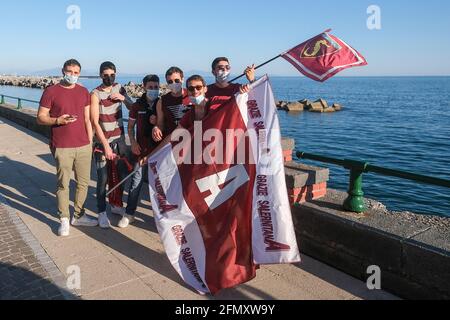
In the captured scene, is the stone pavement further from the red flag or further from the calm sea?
the calm sea

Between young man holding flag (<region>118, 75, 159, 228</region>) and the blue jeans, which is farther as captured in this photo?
the blue jeans

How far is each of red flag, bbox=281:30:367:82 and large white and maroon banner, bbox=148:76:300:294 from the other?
0.43 meters

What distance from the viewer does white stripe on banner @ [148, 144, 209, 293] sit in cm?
402

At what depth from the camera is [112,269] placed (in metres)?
4.27

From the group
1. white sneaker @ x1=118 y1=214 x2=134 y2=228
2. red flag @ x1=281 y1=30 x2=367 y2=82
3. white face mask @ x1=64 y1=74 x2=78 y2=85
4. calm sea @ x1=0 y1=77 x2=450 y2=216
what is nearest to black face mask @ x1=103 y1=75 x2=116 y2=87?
white face mask @ x1=64 y1=74 x2=78 y2=85

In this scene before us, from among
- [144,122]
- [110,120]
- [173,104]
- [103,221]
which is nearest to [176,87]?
[173,104]

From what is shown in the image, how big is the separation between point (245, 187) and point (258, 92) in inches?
40.1

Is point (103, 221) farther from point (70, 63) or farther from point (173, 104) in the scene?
point (70, 63)

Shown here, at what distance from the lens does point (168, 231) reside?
4.22 meters

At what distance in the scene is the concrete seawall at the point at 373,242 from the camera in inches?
135

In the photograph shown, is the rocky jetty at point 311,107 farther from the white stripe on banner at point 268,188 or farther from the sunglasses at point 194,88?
the white stripe on banner at point 268,188
